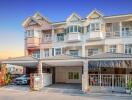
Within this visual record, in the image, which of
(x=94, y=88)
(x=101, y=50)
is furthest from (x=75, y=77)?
(x=94, y=88)

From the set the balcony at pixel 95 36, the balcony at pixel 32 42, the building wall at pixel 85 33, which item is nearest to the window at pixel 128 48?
the building wall at pixel 85 33

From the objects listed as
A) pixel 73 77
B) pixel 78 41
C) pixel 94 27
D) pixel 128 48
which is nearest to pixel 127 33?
pixel 128 48

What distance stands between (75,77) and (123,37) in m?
8.58

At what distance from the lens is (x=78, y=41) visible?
30.9 m

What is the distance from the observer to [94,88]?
22938 mm

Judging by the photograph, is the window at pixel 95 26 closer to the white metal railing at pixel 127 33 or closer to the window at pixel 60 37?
the white metal railing at pixel 127 33

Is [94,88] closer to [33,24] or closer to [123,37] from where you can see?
[123,37]

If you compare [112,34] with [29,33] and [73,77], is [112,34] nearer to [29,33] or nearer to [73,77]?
[73,77]

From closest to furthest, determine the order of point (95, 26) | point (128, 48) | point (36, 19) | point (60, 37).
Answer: point (128, 48) < point (95, 26) < point (60, 37) < point (36, 19)

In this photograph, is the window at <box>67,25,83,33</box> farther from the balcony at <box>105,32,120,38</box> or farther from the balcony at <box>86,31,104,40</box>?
the balcony at <box>105,32,120,38</box>

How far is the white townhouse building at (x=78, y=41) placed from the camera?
2845 centimetres

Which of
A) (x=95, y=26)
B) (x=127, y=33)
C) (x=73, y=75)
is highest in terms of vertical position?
(x=95, y=26)

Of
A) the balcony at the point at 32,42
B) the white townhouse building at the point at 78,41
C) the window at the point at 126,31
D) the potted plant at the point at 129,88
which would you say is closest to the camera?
the potted plant at the point at 129,88

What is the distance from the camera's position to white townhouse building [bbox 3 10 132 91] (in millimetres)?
28453
